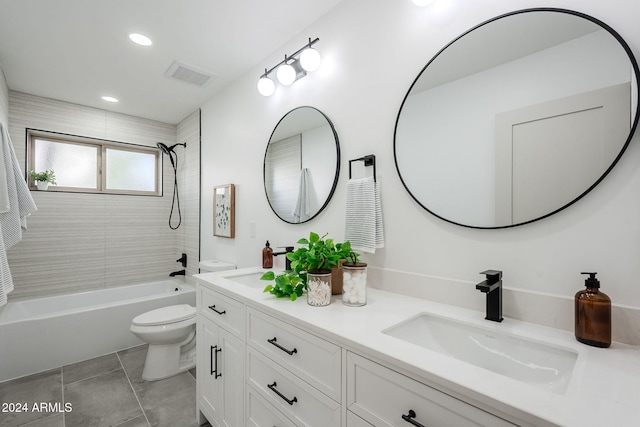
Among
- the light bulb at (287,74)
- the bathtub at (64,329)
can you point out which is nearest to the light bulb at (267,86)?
the light bulb at (287,74)

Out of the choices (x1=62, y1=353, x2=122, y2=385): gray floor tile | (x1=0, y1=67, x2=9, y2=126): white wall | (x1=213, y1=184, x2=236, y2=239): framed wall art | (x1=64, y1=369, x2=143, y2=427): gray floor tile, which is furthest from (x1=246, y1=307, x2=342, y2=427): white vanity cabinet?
(x1=0, y1=67, x2=9, y2=126): white wall

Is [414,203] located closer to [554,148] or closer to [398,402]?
[554,148]

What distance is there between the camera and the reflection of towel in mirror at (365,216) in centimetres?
140

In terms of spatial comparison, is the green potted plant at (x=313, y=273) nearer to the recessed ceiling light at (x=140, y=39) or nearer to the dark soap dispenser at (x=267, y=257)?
the dark soap dispenser at (x=267, y=257)

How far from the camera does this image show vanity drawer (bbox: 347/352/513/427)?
630 mm

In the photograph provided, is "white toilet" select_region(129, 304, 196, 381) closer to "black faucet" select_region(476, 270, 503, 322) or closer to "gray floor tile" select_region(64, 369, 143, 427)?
"gray floor tile" select_region(64, 369, 143, 427)

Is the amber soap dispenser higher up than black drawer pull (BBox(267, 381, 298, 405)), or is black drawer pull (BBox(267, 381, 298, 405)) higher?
the amber soap dispenser

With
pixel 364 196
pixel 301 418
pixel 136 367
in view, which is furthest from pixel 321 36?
pixel 136 367

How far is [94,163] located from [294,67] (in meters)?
2.85

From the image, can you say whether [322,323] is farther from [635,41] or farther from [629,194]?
[635,41]

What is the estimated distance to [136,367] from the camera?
2453 mm

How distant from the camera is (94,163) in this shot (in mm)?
3365

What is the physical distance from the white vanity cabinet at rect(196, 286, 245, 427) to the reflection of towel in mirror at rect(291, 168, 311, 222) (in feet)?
2.23

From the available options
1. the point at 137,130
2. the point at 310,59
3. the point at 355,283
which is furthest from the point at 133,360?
the point at 310,59
